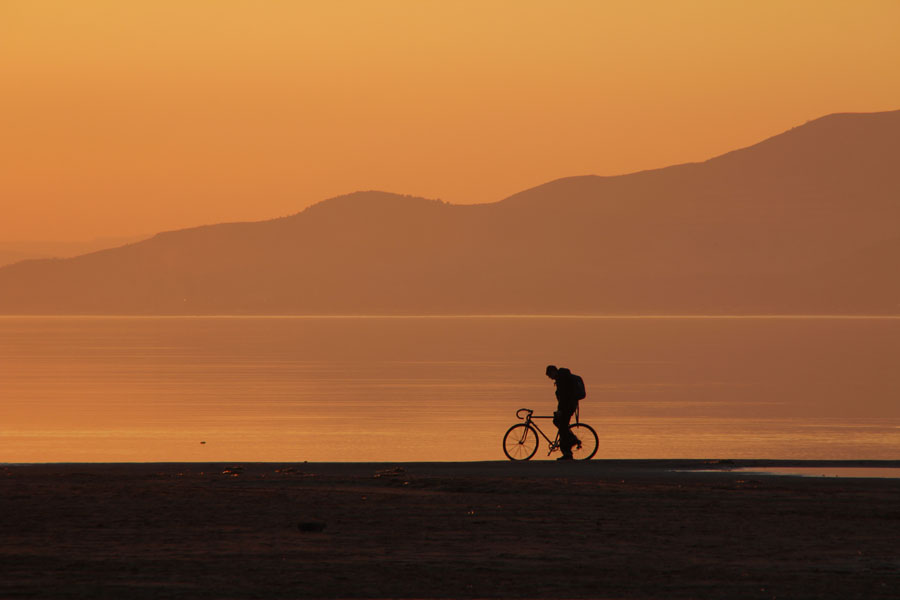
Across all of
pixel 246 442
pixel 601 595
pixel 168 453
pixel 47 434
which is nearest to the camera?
pixel 601 595

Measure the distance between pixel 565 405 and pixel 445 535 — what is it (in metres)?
11.7

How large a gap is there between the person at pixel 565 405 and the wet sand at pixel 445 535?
3.75 m

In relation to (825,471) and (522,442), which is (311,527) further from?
(522,442)

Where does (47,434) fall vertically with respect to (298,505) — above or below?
above

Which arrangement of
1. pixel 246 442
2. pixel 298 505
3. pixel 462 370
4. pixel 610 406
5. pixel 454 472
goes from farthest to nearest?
1. pixel 462 370
2. pixel 610 406
3. pixel 246 442
4. pixel 454 472
5. pixel 298 505

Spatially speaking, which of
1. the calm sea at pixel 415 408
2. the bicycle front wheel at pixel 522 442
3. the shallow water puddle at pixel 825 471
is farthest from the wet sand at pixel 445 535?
the calm sea at pixel 415 408

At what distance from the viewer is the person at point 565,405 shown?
2794 cm

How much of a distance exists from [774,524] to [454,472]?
8.13 m

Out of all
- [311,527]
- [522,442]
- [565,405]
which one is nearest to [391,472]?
[565,405]

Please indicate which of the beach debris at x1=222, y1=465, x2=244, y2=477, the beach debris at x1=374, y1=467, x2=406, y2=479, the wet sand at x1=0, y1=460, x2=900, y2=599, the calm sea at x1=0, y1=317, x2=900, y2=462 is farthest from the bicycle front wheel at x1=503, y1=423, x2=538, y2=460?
the beach debris at x1=222, y1=465, x2=244, y2=477

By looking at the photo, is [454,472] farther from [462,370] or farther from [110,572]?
[462,370]

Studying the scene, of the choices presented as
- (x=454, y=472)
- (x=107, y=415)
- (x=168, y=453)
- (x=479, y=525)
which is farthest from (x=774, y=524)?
(x=107, y=415)

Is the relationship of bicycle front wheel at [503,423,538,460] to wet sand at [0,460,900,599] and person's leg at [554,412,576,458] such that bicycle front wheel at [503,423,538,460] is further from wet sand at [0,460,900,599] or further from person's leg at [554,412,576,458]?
wet sand at [0,460,900,599]

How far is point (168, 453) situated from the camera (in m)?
37.2
